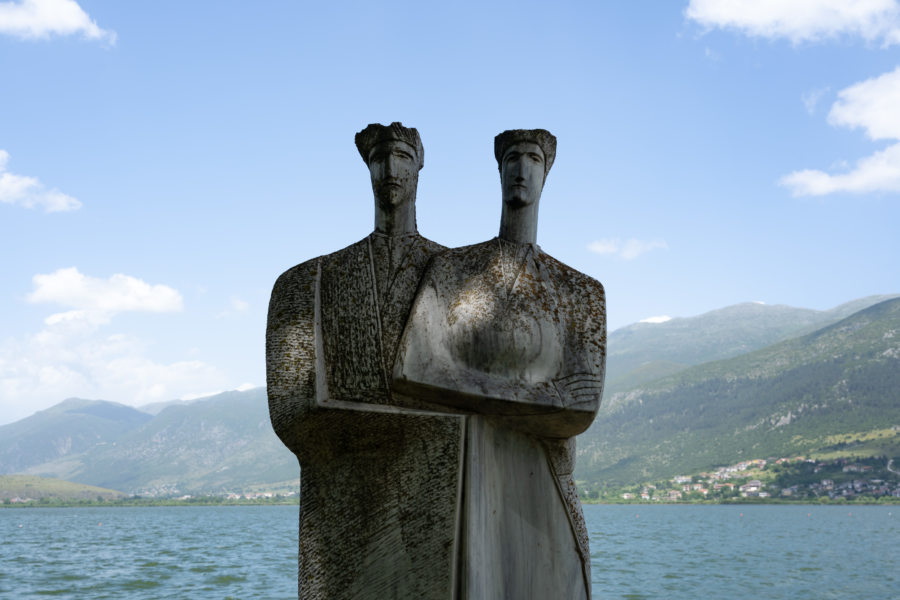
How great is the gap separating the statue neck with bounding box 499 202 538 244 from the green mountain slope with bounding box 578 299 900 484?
152308 millimetres

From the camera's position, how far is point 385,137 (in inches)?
190

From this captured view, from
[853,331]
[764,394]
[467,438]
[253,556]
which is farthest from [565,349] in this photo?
[853,331]

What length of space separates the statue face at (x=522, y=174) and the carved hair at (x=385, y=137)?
20.7 inches

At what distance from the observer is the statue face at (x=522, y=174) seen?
4.67 metres

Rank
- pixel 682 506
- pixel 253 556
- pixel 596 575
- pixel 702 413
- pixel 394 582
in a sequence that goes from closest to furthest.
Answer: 1. pixel 394 582
2. pixel 596 575
3. pixel 253 556
4. pixel 682 506
5. pixel 702 413

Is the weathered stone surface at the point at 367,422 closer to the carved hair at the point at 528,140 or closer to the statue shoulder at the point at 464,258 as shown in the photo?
the statue shoulder at the point at 464,258

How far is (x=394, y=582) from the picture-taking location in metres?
4.34

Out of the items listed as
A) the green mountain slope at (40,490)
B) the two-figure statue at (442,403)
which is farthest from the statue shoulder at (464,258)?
the green mountain slope at (40,490)

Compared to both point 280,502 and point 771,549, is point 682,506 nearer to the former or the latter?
point 280,502

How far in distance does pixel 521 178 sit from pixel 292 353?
1.59 metres

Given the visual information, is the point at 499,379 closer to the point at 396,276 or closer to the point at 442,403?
the point at 442,403

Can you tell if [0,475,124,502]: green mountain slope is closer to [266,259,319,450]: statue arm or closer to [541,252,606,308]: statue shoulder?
[266,259,319,450]: statue arm

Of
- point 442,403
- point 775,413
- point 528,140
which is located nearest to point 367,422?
point 442,403

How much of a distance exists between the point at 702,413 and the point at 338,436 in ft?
642
